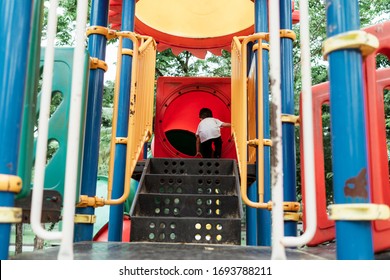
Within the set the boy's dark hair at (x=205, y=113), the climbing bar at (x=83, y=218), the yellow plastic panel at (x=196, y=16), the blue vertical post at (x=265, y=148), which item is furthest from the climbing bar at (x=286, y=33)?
the yellow plastic panel at (x=196, y=16)

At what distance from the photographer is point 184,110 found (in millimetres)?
6070

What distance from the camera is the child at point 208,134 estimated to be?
212 inches

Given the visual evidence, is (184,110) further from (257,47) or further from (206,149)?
(257,47)

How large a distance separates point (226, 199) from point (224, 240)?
538 millimetres

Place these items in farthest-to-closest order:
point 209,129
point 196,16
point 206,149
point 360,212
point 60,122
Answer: point 196,16 < point 206,149 < point 209,129 < point 60,122 < point 360,212

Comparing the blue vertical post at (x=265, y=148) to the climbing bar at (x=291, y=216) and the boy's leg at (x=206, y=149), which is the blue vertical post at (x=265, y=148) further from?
the boy's leg at (x=206, y=149)

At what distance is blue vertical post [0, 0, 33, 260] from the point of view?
51.6 inches

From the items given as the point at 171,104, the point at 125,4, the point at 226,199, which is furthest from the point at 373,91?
the point at 171,104

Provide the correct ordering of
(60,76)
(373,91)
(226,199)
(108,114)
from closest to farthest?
(373,91) < (60,76) < (226,199) < (108,114)

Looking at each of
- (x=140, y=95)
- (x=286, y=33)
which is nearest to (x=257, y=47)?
(x=286, y=33)

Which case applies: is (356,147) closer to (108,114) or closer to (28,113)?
(28,113)

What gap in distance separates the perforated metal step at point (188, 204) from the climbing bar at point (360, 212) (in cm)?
168

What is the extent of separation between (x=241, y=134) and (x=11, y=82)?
1873 mm
